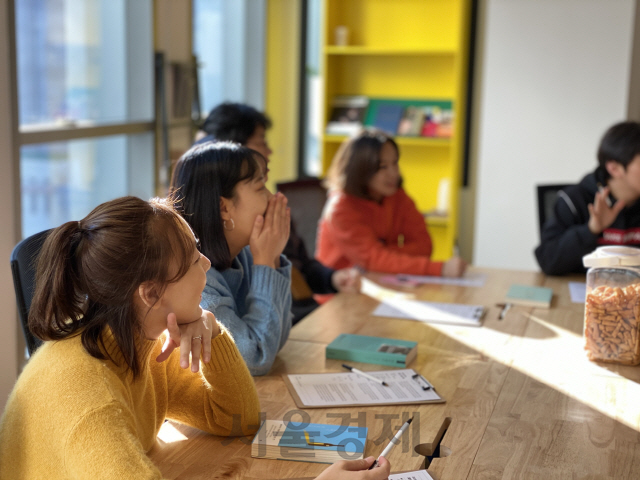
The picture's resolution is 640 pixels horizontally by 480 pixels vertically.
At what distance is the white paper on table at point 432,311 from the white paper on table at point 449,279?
0.30 m

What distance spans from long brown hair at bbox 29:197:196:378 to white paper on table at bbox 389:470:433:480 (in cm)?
45

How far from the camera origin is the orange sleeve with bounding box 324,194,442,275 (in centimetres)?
263

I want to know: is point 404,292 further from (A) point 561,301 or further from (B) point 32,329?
(B) point 32,329

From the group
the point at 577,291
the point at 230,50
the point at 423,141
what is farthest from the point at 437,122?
the point at 577,291

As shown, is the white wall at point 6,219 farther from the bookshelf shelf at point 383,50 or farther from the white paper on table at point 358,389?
the bookshelf shelf at point 383,50

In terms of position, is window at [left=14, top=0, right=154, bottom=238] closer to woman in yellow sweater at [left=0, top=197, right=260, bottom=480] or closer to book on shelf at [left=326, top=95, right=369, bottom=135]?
book on shelf at [left=326, top=95, right=369, bottom=135]

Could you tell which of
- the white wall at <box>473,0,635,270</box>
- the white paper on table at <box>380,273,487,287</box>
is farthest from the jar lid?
the white wall at <box>473,0,635,270</box>

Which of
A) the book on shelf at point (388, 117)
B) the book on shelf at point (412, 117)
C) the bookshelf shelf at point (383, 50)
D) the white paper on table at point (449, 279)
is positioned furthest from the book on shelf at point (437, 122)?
the white paper on table at point (449, 279)

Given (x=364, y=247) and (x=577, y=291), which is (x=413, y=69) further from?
(x=577, y=291)

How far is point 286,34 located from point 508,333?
11.8ft

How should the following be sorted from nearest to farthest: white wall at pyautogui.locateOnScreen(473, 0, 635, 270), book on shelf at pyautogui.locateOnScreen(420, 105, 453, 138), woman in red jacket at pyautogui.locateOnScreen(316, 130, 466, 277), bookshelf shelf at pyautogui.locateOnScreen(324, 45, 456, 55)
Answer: woman in red jacket at pyautogui.locateOnScreen(316, 130, 466, 277) → white wall at pyautogui.locateOnScreen(473, 0, 635, 270) → bookshelf shelf at pyautogui.locateOnScreen(324, 45, 456, 55) → book on shelf at pyautogui.locateOnScreen(420, 105, 453, 138)

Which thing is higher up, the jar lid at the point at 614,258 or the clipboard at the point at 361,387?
the jar lid at the point at 614,258

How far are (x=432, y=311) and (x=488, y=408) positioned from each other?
2.33ft

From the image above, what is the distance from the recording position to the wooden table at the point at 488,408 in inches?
45.9
